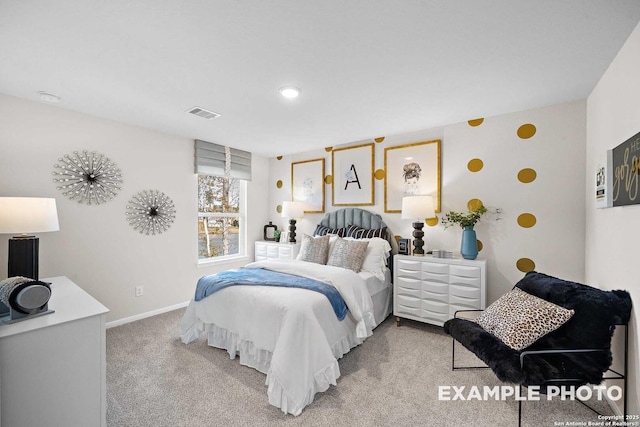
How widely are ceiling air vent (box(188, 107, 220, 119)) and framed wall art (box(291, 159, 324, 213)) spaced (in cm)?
184

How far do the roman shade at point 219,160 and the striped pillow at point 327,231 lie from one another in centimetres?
154

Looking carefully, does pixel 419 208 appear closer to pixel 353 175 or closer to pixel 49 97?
pixel 353 175

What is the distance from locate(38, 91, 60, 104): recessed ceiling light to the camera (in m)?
2.57

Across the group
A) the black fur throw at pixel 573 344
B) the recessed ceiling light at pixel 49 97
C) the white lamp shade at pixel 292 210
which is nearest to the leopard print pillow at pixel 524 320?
the black fur throw at pixel 573 344

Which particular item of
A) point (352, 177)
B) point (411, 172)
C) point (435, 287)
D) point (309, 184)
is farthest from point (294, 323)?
point (309, 184)

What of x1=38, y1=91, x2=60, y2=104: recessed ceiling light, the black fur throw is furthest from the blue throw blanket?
x1=38, y1=91, x2=60, y2=104: recessed ceiling light

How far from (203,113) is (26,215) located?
5.63ft

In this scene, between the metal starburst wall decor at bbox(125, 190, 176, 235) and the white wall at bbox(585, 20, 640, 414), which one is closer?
the white wall at bbox(585, 20, 640, 414)

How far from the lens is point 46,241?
2799 mm

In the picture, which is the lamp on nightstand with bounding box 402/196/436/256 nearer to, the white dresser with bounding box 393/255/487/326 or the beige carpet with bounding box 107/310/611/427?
the white dresser with bounding box 393/255/487/326

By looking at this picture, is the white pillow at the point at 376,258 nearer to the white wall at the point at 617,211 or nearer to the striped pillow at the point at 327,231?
the striped pillow at the point at 327,231

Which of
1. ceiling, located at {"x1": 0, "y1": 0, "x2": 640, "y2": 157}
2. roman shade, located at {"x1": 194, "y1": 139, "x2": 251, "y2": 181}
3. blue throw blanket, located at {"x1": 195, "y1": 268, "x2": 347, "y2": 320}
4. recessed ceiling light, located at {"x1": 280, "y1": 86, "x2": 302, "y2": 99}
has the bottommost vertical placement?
blue throw blanket, located at {"x1": 195, "y1": 268, "x2": 347, "y2": 320}

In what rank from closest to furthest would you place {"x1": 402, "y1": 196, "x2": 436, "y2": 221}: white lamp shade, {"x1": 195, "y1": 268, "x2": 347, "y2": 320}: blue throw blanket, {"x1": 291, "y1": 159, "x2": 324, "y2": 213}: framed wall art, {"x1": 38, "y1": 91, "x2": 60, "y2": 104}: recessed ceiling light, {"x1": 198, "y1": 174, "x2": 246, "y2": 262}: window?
1. {"x1": 195, "y1": 268, "x2": 347, "y2": 320}: blue throw blanket
2. {"x1": 38, "y1": 91, "x2": 60, "y2": 104}: recessed ceiling light
3. {"x1": 402, "y1": 196, "x2": 436, "y2": 221}: white lamp shade
4. {"x1": 198, "y1": 174, "x2": 246, "y2": 262}: window
5. {"x1": 291, "y1": 159, "x2": 324, "y2": 213}: framed wall art

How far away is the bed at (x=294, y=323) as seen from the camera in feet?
6.38
